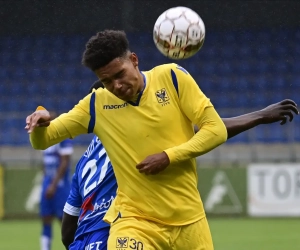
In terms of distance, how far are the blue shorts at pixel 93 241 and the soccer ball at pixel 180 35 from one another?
115 cm

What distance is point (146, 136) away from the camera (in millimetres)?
4320

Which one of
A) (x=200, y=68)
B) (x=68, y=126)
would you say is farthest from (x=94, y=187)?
(x=200, y=68)

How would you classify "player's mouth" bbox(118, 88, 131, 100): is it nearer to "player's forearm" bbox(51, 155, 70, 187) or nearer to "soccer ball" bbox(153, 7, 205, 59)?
"soccer ball" bbox(153, 7, 205, 59)

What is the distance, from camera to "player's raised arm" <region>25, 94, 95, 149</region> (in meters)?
4.22

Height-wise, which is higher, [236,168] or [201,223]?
[201,223]

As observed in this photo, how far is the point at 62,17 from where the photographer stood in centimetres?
2005

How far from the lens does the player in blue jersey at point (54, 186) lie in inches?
400

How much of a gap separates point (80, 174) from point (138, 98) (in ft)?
2.69

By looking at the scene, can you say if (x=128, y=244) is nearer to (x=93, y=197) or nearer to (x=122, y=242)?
(x=122, y=242)

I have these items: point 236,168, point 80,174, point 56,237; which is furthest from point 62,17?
point 80,174

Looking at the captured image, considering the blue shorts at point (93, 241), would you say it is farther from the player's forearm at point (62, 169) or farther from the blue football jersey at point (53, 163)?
the blue football jersey at point (53, 163)

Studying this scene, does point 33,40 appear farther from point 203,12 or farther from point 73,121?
point 73,121

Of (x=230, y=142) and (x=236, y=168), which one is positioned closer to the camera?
(x=236, y=168)

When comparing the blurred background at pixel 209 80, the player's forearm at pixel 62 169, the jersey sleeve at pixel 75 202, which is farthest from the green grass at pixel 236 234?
the jersey sleeve at pixel 75 202
